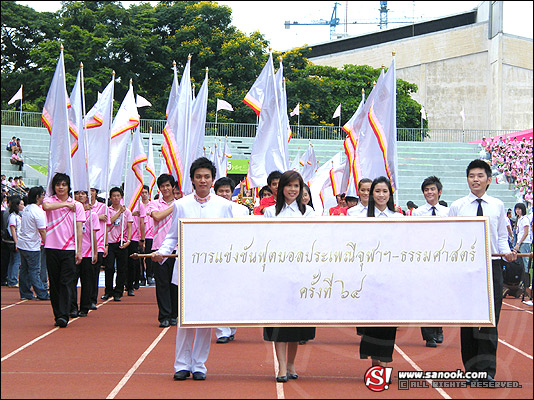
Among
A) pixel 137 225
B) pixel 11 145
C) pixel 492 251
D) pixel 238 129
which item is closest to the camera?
pixel 492 251

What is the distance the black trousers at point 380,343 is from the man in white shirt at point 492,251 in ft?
1.85

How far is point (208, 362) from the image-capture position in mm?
6641

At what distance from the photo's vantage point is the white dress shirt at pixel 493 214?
5.73 meters

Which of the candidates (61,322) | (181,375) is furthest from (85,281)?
(181,375)

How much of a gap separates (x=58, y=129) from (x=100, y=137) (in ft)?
10.1

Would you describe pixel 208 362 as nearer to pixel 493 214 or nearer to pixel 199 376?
pixel 199 376

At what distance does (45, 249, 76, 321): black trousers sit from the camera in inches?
346

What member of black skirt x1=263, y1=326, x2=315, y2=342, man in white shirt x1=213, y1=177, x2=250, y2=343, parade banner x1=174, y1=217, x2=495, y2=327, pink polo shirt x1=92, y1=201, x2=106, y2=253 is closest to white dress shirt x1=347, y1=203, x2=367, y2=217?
parade banner x1=174, y1=217, x2=495, y2=327

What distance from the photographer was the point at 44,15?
40.2 metres

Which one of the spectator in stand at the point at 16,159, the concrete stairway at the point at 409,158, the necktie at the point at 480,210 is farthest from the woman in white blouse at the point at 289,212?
the spectator in stand at the point at 16,159

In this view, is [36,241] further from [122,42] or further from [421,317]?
[122,42]

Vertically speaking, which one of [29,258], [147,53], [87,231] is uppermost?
[147,53]

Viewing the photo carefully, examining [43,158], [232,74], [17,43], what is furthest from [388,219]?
[17,43]

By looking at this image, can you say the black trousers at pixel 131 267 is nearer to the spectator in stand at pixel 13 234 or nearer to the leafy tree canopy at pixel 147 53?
the spectator in stand at pixel 13 234
